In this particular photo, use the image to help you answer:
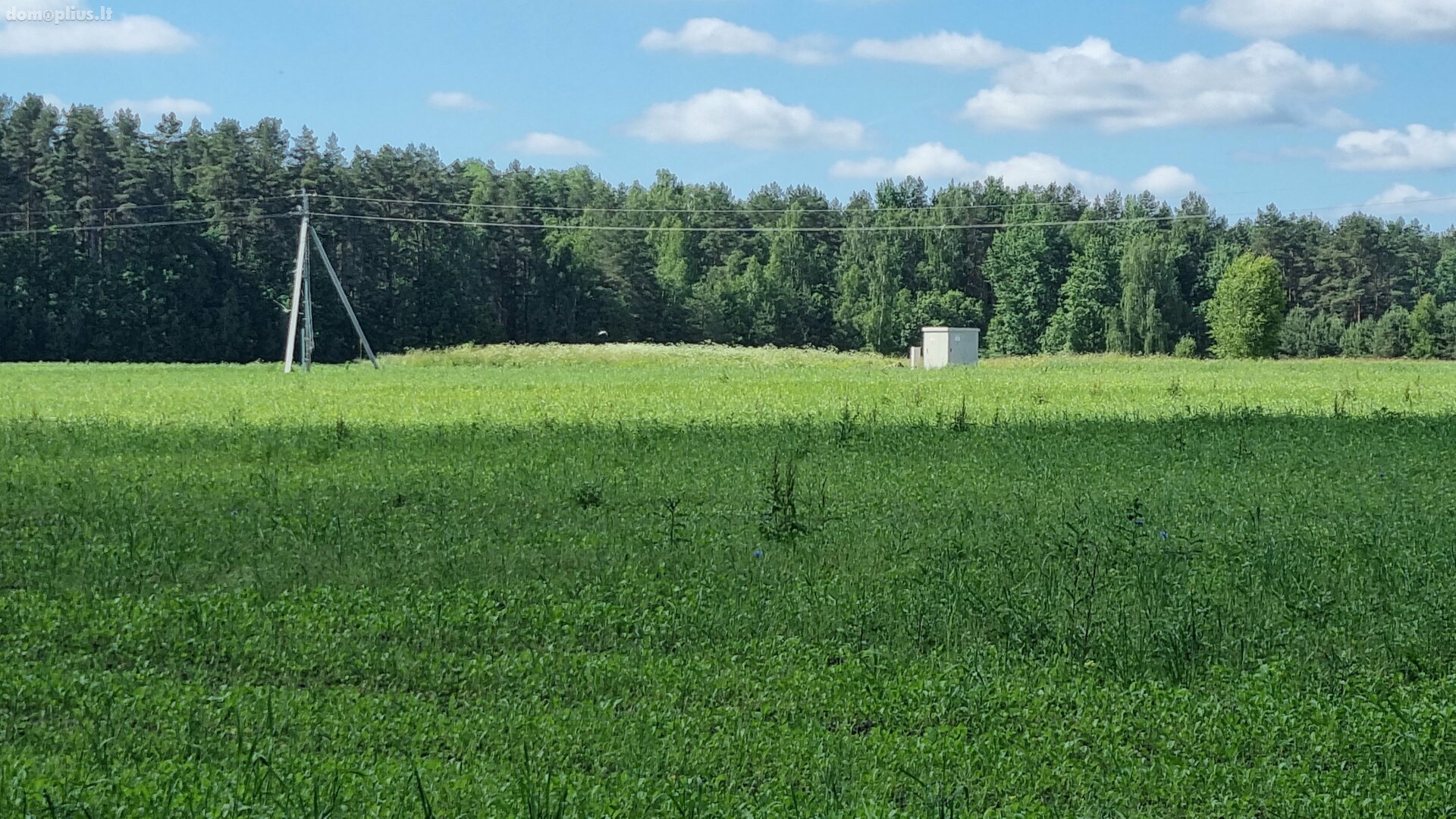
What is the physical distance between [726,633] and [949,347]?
183 feet

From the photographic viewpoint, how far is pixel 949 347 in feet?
202

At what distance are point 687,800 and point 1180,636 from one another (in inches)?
130

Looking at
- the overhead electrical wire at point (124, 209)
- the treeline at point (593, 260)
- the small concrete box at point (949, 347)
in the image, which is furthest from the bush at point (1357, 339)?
the overhead electrical wire at point (124, 209)

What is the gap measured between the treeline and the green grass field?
69875mm

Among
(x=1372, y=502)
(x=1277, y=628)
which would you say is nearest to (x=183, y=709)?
(x=1277, y=628)

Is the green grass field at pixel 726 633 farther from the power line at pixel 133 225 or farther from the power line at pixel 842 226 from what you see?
the power line at pixel 842 226

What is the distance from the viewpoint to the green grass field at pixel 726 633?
4.87 meters

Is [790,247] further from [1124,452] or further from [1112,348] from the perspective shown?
[1124,452]

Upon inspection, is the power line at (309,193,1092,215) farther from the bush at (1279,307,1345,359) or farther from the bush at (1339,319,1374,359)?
the bush at (1339,319,1374,359)

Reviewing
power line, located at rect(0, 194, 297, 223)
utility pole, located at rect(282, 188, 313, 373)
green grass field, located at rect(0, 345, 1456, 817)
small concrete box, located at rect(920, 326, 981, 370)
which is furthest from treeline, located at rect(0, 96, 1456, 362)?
green grass field, located at rect(0, 345, 1456, 817)

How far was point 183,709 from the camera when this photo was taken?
5484mm

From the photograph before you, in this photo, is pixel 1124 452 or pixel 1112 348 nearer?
pixel 1124 452

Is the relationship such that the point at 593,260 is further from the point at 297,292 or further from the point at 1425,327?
the point at 1425,327

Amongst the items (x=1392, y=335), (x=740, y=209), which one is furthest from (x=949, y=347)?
(x=740, y=209)
